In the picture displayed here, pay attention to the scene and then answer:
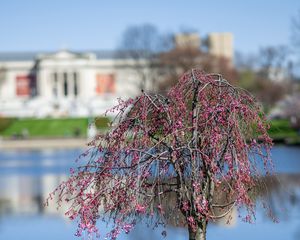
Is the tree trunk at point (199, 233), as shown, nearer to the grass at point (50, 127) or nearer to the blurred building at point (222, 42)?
the grass at point (50, 127)

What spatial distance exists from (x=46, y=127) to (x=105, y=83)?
35639 millimetres

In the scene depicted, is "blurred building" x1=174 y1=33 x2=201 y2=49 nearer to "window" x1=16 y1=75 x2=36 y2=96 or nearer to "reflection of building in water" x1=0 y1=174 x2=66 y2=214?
"window" x1=16 y1=75 x2=36 y2=96

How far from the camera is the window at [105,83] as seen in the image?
322ft

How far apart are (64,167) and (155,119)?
2453 centimetres

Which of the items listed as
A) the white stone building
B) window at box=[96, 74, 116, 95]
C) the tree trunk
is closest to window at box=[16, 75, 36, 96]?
the white stone building

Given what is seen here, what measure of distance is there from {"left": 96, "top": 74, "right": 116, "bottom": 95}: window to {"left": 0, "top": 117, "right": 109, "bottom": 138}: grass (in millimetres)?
27945

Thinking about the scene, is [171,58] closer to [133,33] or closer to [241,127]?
[133,33]

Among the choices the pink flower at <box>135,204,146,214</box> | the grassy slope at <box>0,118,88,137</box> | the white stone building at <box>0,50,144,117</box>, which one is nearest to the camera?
the pink flower at <box>135,204,146,214</box>

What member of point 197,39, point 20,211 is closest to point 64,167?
point 20,211

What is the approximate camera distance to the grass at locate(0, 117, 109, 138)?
60463 mm

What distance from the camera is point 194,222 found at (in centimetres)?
823

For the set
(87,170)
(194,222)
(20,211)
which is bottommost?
(20,211)

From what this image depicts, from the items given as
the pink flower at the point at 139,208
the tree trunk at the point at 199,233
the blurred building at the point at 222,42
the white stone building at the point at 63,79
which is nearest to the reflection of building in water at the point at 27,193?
the tree trunk at the point at 199,233

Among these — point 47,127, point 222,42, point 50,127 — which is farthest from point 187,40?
point 222,42
